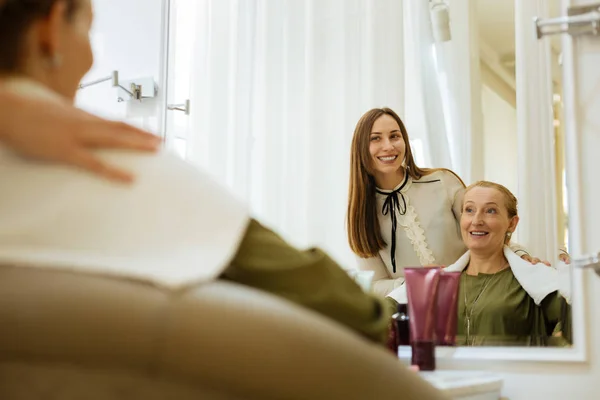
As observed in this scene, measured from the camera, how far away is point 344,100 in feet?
4.91

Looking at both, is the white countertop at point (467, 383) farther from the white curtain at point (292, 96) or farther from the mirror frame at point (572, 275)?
the white curtain at point (292, 96)

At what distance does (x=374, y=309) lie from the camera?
624 millimetres

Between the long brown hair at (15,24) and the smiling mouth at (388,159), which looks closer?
the long brown hair at (15,24)

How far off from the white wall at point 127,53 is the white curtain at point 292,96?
0.12 m

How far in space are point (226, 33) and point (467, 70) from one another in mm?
628

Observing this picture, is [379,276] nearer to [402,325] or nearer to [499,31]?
[402,325]

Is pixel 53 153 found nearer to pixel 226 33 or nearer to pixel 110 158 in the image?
pixel 110 158

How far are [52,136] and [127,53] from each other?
1452mm

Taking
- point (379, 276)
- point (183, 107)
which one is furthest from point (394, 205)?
point (183, 107)

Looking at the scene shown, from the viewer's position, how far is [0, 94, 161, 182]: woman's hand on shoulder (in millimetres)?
538

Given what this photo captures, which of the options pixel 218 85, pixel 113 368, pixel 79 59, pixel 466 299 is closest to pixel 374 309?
pixel 113 368

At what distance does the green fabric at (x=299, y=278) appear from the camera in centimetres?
58

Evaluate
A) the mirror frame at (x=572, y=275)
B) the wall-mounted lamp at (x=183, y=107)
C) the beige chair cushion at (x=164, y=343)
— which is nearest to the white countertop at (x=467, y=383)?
the mirror frame at (x=572, y=275)

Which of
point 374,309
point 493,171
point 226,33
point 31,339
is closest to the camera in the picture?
point 31,339
